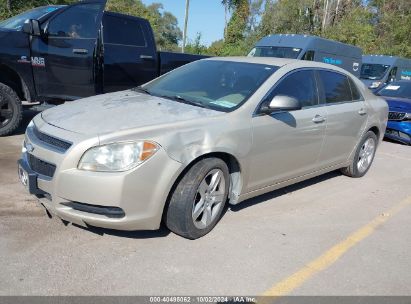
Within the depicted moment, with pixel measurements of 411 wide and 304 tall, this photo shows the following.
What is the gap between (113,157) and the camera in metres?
3.40

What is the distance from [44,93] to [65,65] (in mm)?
535

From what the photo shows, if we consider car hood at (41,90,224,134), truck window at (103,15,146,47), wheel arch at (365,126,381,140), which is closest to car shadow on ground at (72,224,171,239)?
car hood at (41,90,224,134)

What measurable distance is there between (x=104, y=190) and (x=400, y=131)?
7829 millimetres

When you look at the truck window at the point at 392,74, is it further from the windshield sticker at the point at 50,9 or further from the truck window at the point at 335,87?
the windshield sticker at the point at 50,9

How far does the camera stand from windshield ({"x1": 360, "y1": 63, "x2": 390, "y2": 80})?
68.3 ft

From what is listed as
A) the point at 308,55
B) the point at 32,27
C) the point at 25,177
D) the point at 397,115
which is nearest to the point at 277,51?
the point at 308,55

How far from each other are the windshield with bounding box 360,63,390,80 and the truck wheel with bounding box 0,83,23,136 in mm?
17799

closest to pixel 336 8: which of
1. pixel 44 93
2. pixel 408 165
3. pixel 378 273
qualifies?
pixel 408 165

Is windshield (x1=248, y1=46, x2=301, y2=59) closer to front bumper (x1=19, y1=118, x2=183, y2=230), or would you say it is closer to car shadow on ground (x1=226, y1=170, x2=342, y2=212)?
car shadow on ground (x1=226, y1=170, x2=342, y2=212)

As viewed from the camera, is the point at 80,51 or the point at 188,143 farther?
the point at 80,51

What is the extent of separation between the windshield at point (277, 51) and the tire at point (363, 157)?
25.9 ft

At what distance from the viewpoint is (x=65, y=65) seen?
679 centimetres

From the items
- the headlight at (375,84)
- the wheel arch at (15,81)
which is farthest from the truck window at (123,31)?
the headlight at (375,84)

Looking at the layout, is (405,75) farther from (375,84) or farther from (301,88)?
(301,88)
